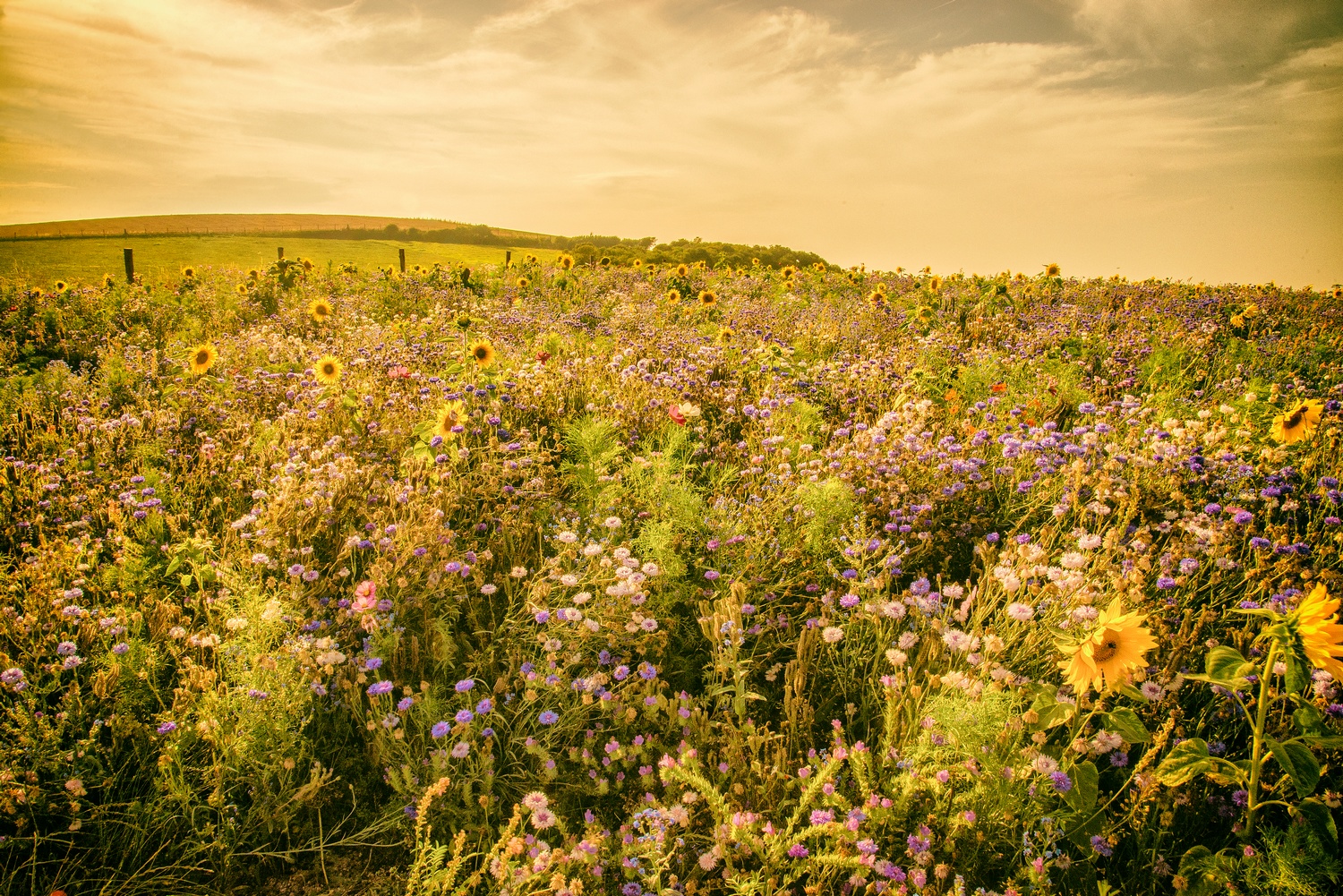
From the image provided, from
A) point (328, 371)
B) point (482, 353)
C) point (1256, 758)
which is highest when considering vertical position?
point (482, 353)

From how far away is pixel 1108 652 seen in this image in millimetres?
1725

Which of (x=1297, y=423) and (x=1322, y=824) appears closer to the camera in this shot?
(x=1322, y=824)

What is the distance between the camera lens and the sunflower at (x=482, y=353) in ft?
15.1

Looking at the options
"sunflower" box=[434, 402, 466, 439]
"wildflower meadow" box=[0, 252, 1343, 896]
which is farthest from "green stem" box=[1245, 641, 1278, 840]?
"sunflower" box=[434, 402, 466, 439]

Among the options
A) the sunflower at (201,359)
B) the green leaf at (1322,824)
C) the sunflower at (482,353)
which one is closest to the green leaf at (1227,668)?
the green leaf at (1322,824)

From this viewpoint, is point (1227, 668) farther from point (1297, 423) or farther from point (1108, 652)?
point (1297, 423)

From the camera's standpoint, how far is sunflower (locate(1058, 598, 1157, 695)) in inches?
65.0

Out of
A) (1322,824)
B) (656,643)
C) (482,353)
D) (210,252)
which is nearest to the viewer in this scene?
(1322,824)

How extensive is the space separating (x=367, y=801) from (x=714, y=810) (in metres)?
1.26

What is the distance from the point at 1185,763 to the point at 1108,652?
12.4 inches

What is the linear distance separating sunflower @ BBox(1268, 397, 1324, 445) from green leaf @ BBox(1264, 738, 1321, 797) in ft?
8.47

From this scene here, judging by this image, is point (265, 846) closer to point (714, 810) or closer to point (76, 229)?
point (714, 810)

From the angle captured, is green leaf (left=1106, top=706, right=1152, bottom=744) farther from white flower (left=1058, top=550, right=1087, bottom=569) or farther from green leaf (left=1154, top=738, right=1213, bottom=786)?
white flower (left=1058, top=550, right=1087, bottom=569)

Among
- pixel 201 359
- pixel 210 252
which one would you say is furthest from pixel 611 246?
pixel 201 359
